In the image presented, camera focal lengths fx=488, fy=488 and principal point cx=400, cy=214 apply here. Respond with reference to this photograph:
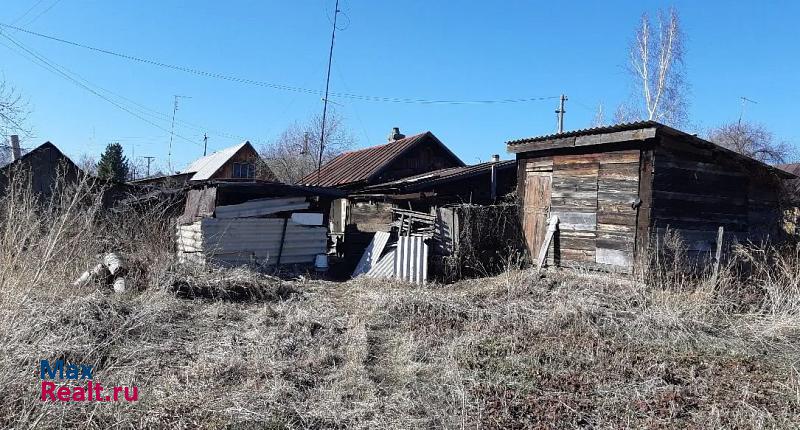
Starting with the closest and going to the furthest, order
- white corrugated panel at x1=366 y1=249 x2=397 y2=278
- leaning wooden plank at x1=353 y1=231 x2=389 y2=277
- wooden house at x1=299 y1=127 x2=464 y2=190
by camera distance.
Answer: white corrugated panel at x1=366 y1=249 x2=397 y2=278 < leaning wooden plank at x1=353 y1=231 x2=389 y2=277 < wooden house at x1=299 y1=127 x2=464 y2=190

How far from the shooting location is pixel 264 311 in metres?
7.28

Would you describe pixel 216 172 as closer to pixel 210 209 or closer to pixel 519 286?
pixel 210 209

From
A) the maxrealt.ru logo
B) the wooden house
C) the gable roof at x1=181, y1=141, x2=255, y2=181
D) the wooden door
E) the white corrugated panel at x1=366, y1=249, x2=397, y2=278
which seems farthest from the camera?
the gable roof at x1=181, y1=141, x2=255, y2=181

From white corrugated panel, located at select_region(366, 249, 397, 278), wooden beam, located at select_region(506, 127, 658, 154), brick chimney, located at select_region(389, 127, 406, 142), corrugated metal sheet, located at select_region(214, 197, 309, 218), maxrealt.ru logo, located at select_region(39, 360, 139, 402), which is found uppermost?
brick chimney, located at select_region(389, 127, 406, 142)

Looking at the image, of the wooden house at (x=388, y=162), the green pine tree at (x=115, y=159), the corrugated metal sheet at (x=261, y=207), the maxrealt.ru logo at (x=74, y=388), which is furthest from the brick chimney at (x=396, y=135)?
the green pine tree at (x=115, y=159)

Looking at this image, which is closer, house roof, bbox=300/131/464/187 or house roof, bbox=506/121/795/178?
house roof, bbox=506/121/795/178

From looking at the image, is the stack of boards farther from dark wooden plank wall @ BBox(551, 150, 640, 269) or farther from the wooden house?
dark wooden plank wall @ BBox(551, 150, 640, 269)

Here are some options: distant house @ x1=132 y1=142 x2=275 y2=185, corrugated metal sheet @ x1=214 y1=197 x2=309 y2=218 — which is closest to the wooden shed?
corrugated metal sheet @ x1=214 y1=197 x2=309 y2=218

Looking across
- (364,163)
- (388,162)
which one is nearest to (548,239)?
(388,162)

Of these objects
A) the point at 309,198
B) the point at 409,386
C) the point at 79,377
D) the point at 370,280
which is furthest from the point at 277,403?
the point at 309,198

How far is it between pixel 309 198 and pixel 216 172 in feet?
70.8

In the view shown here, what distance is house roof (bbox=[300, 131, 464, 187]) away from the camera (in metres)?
17.5

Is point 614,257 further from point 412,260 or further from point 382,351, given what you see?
point 382,351

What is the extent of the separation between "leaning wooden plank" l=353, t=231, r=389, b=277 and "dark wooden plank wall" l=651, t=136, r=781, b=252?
585 centimetres
